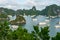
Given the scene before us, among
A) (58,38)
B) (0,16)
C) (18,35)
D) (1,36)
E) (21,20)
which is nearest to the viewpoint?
(58,38)

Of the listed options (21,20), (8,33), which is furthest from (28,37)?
(21,20)

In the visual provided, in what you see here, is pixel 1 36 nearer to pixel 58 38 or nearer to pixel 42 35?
pixel 42 35

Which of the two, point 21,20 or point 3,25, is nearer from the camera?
point 3,25

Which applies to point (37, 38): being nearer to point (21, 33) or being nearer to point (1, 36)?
point (21, 33)

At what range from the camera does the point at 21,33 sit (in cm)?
3453

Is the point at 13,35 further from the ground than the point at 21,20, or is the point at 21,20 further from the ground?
the point at 13,35

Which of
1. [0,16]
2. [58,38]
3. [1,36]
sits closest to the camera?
[58,38]

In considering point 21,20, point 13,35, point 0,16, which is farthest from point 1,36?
point 0,16

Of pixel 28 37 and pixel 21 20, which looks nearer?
pixel 28 37

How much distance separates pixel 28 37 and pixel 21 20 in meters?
117

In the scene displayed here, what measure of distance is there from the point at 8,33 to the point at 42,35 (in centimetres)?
700

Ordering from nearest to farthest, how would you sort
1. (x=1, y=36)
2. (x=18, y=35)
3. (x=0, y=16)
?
(x=18, y=35) < (x=1, y=36) < (x=0, y=16)

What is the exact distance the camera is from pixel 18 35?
34.5 m

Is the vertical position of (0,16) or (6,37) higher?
(6,37)
